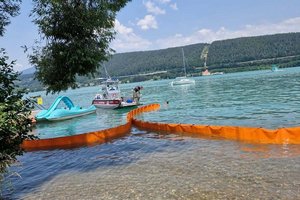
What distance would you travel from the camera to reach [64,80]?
1553cm

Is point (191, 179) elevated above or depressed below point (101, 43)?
below

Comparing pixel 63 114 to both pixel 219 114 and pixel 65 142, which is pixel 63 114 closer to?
pixel 219 114

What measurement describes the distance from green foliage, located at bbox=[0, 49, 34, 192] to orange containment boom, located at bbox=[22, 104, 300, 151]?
11.3 meters

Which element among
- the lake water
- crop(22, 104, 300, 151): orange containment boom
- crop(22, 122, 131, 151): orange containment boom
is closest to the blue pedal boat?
crop(22, 104, 300, 151): orange containment boom

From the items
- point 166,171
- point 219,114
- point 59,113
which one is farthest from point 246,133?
point 59,113

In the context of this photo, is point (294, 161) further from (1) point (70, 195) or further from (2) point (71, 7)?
(2) point (71, 7)

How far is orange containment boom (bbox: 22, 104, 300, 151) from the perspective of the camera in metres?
15.7

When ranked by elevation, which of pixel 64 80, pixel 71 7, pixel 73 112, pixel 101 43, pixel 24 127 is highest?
pixel 71 7

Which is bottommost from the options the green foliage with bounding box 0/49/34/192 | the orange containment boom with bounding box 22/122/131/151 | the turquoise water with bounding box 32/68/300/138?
the turquoise water with bounding box 32/68/300/138

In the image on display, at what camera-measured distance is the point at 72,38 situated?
14523 mm

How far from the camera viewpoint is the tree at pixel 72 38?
1408cm

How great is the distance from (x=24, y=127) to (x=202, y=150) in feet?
29.3

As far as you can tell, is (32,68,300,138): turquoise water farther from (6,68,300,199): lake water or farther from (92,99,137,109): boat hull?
(6,68,300,199): lake water

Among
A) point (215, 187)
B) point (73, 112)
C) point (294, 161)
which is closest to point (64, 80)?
point (215, 187)
